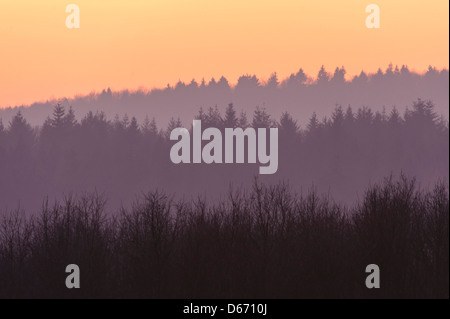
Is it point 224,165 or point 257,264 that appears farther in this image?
point 224,165

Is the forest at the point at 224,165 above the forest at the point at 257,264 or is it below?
above

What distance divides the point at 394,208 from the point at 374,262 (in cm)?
293

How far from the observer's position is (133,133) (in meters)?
115

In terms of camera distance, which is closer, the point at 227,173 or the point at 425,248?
the point at 425,248

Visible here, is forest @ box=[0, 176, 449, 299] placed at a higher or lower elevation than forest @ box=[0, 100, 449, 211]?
lower

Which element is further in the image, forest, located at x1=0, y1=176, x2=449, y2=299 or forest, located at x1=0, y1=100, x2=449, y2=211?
forest, located at x1=0, y1=100, x2=449, y2=211

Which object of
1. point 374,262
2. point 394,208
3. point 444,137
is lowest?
point 374,262

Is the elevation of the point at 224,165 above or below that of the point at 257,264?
above

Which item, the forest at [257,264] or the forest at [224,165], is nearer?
the forest at [257,264]
